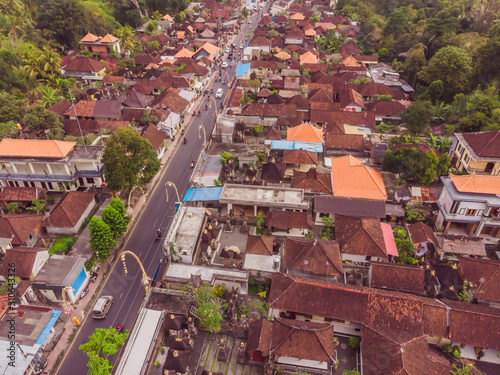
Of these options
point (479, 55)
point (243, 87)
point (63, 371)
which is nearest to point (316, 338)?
point (63, 371)

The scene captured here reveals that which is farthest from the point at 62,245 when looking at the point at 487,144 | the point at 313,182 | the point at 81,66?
the point at 81,66

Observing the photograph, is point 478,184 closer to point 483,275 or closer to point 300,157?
point 483,275

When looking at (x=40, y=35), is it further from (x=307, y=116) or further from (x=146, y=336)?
(x=146, y=336)

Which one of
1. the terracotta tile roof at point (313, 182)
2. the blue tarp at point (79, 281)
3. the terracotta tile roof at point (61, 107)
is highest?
the terracotta tile roof at point (61, 107)

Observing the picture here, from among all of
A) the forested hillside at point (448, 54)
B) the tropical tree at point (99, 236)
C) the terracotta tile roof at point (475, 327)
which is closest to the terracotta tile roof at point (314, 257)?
the terracotta tile roof at point (475, 327)

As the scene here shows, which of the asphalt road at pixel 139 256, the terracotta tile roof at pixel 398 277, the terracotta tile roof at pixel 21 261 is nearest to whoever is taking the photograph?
the asphalt road at pixel 139 256

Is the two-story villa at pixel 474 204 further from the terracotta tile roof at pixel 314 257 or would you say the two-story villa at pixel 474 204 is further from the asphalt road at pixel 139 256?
the asphalt road at pixel 139 256

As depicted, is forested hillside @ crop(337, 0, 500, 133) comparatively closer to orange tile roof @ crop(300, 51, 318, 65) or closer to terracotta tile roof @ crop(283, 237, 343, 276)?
orange tile roof @ crop(300, 51, 318, 65)
